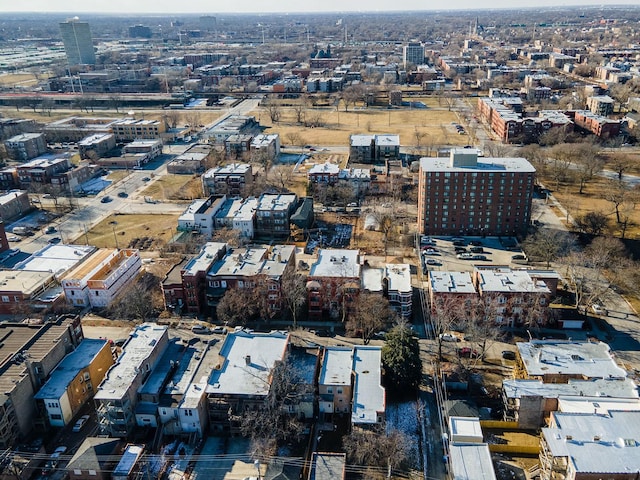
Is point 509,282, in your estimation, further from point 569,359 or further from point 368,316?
point 368,316

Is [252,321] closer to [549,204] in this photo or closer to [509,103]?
[549,204]

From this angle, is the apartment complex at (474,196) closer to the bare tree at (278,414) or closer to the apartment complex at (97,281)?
the bare tree at (278,414)

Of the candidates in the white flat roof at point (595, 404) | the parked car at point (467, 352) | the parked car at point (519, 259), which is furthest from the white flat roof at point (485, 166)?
the white flat roof at point (595, 404)

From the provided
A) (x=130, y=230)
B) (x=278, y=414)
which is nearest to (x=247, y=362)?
(x=278, y=414)

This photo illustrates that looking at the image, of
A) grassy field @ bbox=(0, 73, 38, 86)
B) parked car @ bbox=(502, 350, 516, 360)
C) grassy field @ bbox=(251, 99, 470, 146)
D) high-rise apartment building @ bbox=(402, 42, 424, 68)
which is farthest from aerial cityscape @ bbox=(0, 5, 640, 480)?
high-rise apartment building @ bbox=(402, 42, 424, 68)

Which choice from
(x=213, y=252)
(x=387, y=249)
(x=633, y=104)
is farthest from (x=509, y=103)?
(x=213, y=252)

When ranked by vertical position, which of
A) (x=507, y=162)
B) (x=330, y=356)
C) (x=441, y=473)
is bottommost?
(x=441, y=473)

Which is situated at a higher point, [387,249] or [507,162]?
[507,162]
